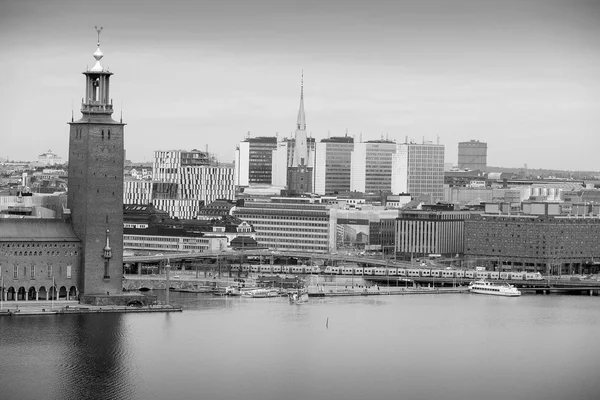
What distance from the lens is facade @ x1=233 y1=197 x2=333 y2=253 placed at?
9244 cm

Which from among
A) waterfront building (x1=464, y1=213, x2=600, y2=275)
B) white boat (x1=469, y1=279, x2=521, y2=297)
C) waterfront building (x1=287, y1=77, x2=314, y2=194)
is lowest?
white boat (x1=469, y1=279, x2=521, y2=297)

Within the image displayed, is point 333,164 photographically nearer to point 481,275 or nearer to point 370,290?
point 481,275

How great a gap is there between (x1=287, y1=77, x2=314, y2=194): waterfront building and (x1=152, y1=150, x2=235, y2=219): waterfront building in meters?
7.25

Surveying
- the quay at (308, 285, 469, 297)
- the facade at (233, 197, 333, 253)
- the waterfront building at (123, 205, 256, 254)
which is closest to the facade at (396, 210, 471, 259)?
the facade at (233, 197, 333, 253)

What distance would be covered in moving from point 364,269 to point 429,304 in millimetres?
13472

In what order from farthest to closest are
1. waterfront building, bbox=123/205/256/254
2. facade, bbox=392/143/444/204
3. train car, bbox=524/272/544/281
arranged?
facade, bbox=392/143/444/204, waterfront building, bbox=123/205/256/254, train car, bbox=524/272/544/281

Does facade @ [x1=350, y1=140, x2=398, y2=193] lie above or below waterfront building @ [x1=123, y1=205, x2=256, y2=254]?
above

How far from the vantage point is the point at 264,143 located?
136 meters

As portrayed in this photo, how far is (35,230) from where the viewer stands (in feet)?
193

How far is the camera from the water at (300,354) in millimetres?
45500

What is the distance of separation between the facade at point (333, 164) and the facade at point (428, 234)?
3277 centimetres

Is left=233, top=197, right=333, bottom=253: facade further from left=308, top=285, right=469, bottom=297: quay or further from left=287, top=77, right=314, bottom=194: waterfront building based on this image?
left=287, top=77, right=314, bottom=194: waterfront building

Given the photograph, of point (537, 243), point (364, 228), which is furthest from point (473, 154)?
point (537, 243)

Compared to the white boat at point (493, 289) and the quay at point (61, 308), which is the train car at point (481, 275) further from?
the quay at point (61, 308)
